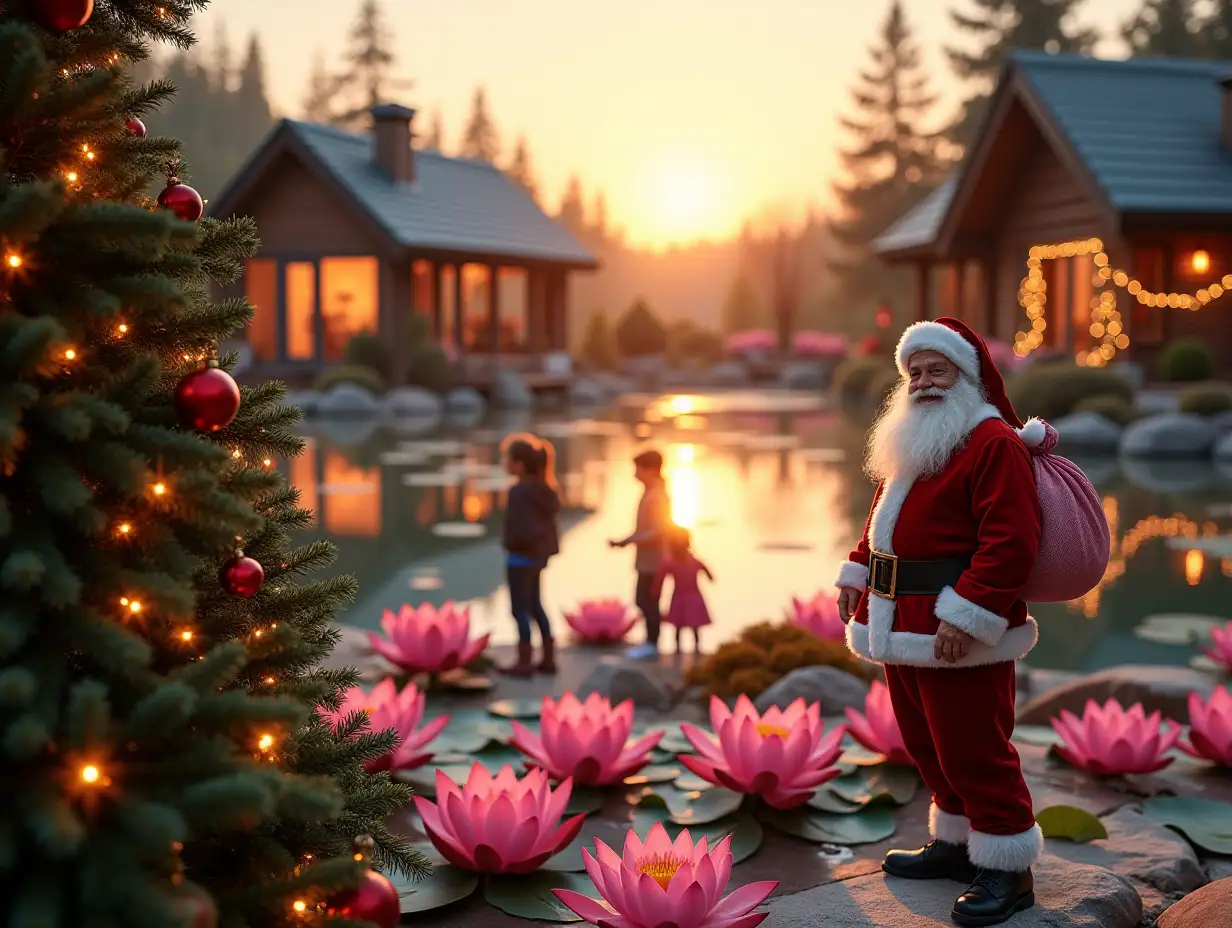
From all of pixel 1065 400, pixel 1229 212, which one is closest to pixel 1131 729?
pixel 1065 400

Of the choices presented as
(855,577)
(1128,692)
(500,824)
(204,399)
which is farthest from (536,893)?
(1128,692)

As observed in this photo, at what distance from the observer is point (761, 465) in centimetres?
1589

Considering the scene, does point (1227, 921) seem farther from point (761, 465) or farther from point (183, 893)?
point (761, 465)

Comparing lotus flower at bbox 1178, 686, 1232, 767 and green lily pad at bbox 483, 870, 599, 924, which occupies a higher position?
lotus flower at bbox 1178, 686, 1232, 767

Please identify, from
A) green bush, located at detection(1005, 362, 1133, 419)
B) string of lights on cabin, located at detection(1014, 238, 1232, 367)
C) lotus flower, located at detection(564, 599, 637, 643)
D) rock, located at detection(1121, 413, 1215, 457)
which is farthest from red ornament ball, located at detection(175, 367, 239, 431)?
string of lights on cabin, located at detection(1014, 238, 1232, 367)

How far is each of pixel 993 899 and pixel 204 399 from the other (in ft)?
6.94

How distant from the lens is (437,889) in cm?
322

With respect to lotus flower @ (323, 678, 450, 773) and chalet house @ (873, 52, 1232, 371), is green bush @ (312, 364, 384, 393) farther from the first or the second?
lotus flower @ (323, 678, 450, 773)

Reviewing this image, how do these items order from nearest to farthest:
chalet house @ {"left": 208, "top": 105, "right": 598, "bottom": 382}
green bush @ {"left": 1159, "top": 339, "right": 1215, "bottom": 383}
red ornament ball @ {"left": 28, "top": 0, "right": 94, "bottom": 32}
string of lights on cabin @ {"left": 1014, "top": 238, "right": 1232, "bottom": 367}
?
red ornament ball @ {"left": 28, "top": 0, "right": 94, "bottom": 32} < green bush @ {"left": 1159, "top": 339, "right": 1215, "bottom": 383} < string of lights on cabin @ {"left": 1014, "top": 238, "right": 1232, "bottom": 367} < chalet house @ {"left": 208, "top": 105, "right": 598, "bottom": 382}

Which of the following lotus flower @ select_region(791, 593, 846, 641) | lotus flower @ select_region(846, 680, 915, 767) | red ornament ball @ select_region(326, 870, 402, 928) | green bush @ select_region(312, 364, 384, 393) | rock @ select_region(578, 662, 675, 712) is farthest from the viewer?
green bush @ select_region(312, 364, 384, 393)

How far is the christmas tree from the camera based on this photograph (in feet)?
6.03

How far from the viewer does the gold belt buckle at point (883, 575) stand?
124 inches

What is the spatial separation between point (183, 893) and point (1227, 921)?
221 cm

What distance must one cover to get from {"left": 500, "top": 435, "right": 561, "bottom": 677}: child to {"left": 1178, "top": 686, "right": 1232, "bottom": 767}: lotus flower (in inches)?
110
